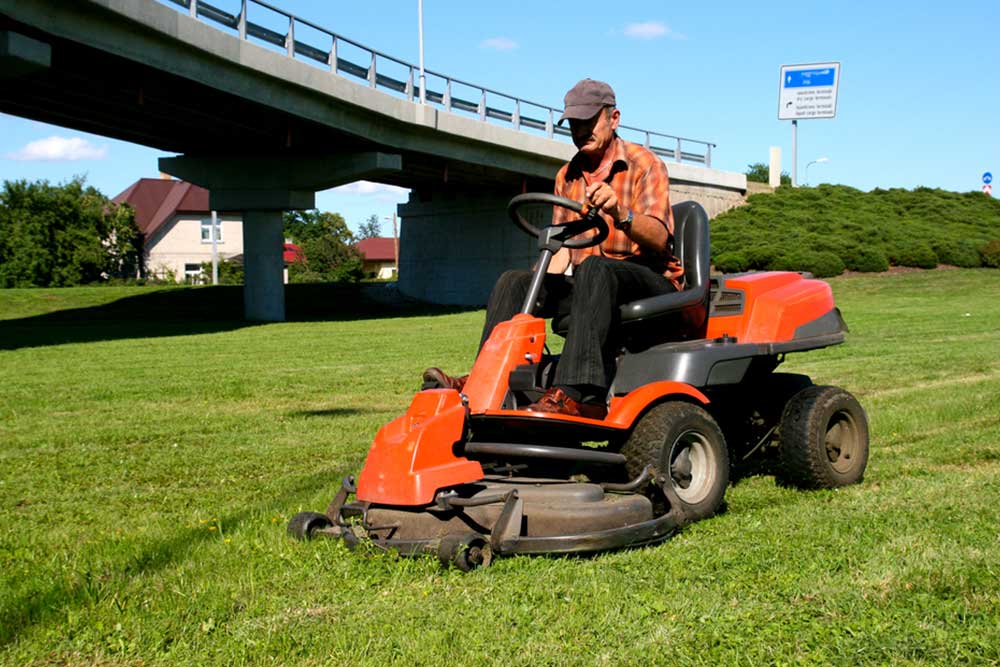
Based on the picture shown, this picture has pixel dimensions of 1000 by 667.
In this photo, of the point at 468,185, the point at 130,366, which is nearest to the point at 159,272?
the point at 468,185

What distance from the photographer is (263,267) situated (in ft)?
104

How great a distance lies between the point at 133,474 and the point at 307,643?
12.0 ft

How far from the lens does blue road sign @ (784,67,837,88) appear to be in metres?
53.8

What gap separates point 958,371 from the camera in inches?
496

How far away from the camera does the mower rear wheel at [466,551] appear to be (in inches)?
168

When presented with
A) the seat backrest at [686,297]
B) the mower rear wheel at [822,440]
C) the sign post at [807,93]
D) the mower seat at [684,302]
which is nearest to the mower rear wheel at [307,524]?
the mower seat at [684,302]

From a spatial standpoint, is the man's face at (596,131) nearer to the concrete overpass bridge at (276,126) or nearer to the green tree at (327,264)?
the concrete overpass bridge at (276,126)

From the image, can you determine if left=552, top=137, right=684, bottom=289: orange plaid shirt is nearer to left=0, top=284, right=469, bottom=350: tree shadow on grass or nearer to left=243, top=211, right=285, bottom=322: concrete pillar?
left=0, top=284, right=469, bottom=350: tree shadow on grass

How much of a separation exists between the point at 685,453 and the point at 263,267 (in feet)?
90.4

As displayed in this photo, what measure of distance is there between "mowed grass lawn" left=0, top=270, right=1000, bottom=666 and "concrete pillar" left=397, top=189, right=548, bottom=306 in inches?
1266

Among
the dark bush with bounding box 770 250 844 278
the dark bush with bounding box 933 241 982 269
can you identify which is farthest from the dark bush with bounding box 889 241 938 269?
the dark bush with bounding box 770 250 844 278

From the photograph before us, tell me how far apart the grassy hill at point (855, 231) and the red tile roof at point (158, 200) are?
4764cm

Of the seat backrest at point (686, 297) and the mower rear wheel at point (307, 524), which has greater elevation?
the seat backrest at point (686, 297)

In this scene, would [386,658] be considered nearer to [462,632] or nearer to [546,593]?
[462,632]
